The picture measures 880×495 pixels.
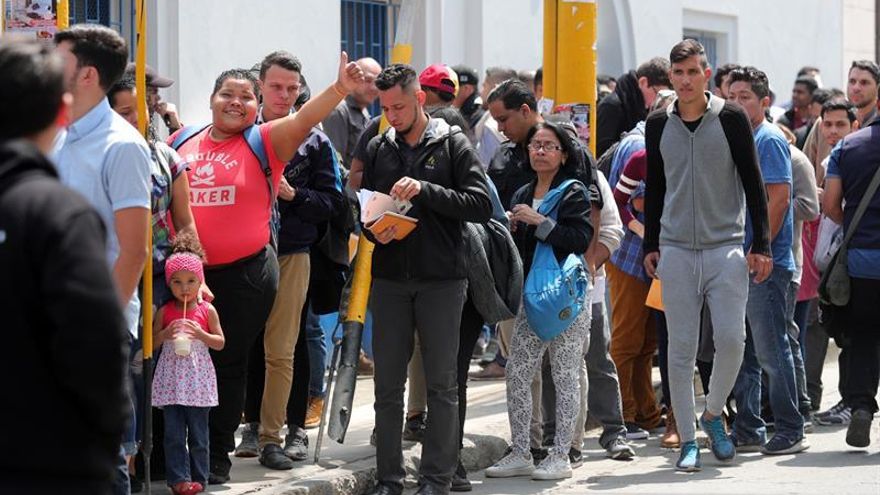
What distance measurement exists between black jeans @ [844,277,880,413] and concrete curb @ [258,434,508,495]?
6.38 ft

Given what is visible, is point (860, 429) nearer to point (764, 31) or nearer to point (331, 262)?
point (331, 262)

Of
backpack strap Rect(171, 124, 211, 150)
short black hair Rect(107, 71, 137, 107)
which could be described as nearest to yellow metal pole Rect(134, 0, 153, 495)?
short black hair Rect(107, 71, 137, 107)

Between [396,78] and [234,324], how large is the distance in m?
1.35

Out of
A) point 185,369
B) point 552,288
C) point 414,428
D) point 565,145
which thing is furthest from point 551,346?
point 185,369

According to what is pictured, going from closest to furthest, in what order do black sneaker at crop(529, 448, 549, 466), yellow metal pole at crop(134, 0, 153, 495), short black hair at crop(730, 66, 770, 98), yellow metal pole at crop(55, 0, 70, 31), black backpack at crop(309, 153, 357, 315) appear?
yellow metal pole at crop(134, 0, 153, 495)
yellow metal pole at crop(55, 0, 70, 31)
black backpack at crop(309, 153, 357, 315)
black sneaker at crop(529, 448, 549, 466)
short black hair at crop(730, 66, 770, 98)

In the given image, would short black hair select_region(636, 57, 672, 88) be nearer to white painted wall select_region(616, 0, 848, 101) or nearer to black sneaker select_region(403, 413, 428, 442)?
black sneaker select_region(403, 413, 428, 442)

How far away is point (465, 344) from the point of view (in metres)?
8.20

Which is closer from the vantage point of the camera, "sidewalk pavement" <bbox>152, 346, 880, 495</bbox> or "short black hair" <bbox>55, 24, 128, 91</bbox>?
"short black hair" <bbox>55, 24, 128, 91</bbox>

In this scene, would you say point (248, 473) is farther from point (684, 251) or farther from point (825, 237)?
point (825, 237)

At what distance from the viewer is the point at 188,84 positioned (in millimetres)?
12141

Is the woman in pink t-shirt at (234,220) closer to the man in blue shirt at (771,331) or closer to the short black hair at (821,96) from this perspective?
the man in blue shirt at (771,331)

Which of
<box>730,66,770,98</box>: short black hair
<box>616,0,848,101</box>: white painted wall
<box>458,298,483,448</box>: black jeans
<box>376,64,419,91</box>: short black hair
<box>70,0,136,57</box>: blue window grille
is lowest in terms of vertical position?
<box>458,298,483,448</box>: black jeans

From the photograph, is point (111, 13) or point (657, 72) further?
point (111, 13)

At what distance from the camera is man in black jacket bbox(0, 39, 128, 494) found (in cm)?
362
